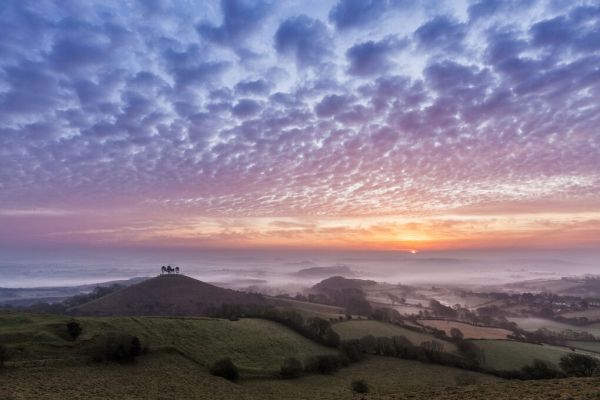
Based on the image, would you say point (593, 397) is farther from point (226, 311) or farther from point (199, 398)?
point (226, 311)

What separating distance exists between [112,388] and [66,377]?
7281 mm

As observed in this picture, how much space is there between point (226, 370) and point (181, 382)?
377 inches

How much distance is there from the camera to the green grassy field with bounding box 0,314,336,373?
58719 millimetres

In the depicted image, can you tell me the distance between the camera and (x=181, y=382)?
181ft

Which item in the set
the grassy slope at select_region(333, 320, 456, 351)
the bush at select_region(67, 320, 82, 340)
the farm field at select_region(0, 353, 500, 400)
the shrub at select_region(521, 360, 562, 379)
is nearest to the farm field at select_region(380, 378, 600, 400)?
the farm field at select_region(0, 353, 500, 400)

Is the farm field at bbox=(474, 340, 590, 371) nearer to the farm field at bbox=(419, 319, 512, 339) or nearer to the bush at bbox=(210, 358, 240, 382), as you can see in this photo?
the farm field at bbox=(419, 319, 512, 339)

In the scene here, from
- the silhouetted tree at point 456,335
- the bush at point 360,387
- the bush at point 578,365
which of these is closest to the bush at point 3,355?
the bush at point 360,387

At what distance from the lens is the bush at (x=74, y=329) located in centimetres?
6399

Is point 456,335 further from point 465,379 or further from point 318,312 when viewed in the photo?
point 318,312

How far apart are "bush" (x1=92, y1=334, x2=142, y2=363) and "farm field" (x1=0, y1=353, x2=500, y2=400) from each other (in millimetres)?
1956

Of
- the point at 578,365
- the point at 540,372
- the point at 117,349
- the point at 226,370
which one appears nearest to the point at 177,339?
the point at 117,349

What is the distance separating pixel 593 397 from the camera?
28.7m

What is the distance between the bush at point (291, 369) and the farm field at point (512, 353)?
48004 millimetres

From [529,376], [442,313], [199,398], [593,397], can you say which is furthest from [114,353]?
[442,313]
